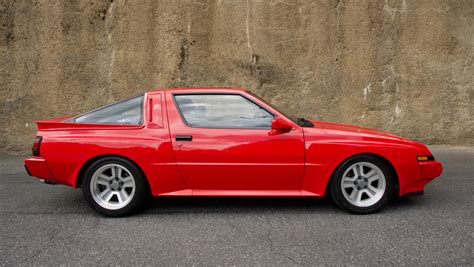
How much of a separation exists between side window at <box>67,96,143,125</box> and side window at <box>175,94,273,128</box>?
17.7 inches

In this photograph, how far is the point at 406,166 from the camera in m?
3.93

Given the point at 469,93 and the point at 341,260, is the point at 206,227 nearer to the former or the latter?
the point at 341,260

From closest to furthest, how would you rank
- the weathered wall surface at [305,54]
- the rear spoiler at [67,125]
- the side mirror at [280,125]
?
the side mirror at [280,125] < the rear spoiler at [67,125] < the weathered wall surface at [305,54]

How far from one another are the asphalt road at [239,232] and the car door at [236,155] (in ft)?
1.07

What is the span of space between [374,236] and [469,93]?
21.4 feet

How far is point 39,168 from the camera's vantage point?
13.2 feet

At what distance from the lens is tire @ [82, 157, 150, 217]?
3.97 metres

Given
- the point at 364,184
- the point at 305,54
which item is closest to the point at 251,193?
the point at 364,184

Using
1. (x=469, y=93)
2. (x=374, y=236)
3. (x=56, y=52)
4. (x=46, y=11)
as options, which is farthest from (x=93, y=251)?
(x=469, y=93)

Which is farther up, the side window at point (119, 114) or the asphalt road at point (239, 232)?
the side window at point (119, 114)

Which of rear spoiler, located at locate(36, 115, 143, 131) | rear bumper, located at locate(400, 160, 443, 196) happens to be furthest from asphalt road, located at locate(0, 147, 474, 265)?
rear spoiler, located at locate(36, 115, 143, 131)

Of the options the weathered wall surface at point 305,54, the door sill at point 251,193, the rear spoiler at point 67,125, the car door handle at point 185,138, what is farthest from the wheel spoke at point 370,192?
the weathered wall surface at point 305,54

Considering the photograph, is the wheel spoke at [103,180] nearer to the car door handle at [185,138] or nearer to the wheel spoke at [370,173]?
the car door handle at [185,138]

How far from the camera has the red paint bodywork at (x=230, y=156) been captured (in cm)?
392
